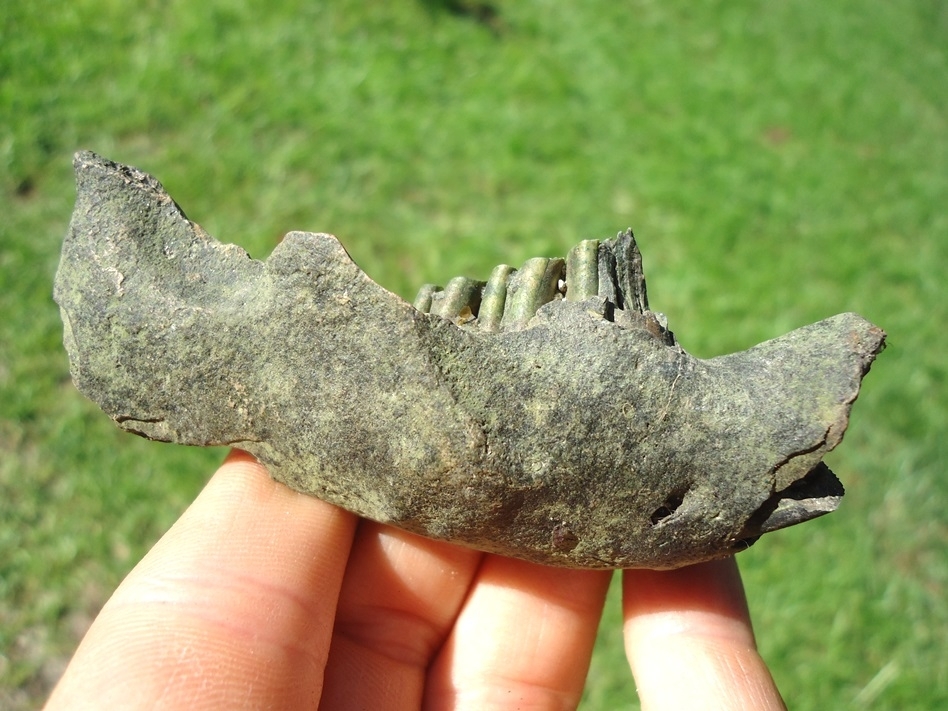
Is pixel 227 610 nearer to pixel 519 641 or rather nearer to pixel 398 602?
pixel 398 602

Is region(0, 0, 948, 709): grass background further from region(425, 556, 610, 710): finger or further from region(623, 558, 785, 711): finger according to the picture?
region(623, 558, 785, 711): finger

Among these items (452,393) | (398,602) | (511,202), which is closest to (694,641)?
(398,602)

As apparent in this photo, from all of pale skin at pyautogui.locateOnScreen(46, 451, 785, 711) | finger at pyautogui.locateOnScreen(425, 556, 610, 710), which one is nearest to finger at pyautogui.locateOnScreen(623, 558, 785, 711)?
pale skin at pyautogui.locateOnScreen(46, 451, 785, 711)

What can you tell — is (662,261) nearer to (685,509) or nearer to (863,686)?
(863,686)

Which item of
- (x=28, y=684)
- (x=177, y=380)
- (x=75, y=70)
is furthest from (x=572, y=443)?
(x=75, y=70)

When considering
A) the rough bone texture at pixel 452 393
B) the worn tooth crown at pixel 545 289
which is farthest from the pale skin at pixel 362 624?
the worn tooth crown at pixel 545 289

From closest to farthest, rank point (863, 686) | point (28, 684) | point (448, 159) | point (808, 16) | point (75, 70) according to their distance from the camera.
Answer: point (28, 684)
point (863, 686)
point (75, 70)
point (448, 159)
point (808, 16)
